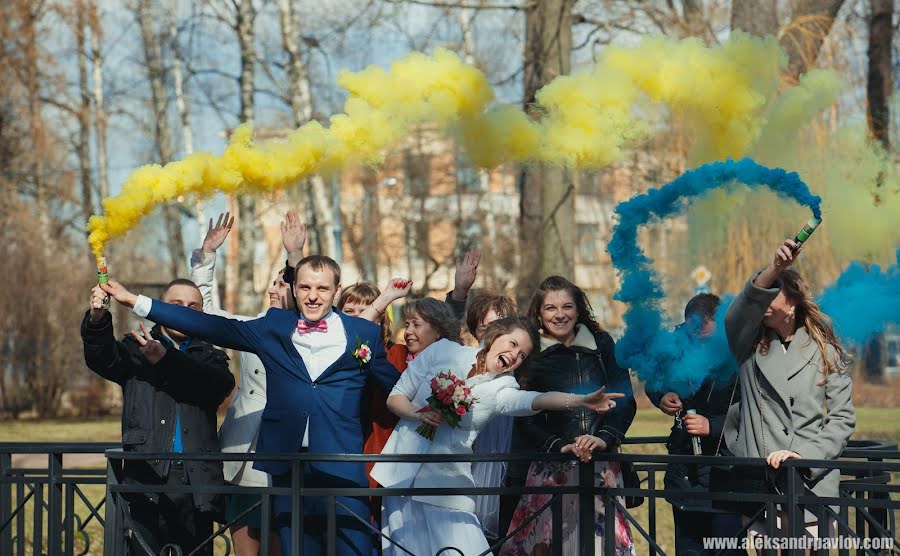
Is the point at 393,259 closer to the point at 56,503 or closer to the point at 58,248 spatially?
the point at 58,248

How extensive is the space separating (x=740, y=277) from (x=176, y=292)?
12.4m

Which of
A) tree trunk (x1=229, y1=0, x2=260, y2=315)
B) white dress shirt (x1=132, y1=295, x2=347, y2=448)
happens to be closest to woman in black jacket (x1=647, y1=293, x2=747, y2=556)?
white dress shirt (x1=132, y1=295, x2=347, y2=448)

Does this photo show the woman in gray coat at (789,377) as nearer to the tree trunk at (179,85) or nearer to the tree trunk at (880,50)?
the tree trunk at (880,50)

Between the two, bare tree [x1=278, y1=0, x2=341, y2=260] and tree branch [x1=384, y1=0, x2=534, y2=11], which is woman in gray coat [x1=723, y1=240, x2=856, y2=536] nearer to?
tree branch [x1=384, y1=0, x2=534, y2=11]

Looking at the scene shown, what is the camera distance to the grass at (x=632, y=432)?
12990 millimetres

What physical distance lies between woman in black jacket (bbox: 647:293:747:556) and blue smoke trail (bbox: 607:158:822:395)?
108 mm

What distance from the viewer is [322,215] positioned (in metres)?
24.5

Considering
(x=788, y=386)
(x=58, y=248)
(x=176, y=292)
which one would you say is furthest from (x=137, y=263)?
(x=788, y=386)

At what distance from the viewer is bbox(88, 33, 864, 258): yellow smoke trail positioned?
8094 mm

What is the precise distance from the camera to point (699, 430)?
6441mm

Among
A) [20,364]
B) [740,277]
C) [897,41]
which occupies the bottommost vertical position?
[20,364]

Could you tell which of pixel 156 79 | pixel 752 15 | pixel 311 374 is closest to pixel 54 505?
pixel 311 374

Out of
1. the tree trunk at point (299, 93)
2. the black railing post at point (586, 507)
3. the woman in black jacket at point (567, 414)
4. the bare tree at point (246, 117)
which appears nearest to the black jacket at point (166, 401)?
the woman in black jacket at point (567, 414)

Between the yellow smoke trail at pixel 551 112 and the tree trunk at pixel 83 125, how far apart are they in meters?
20.8
